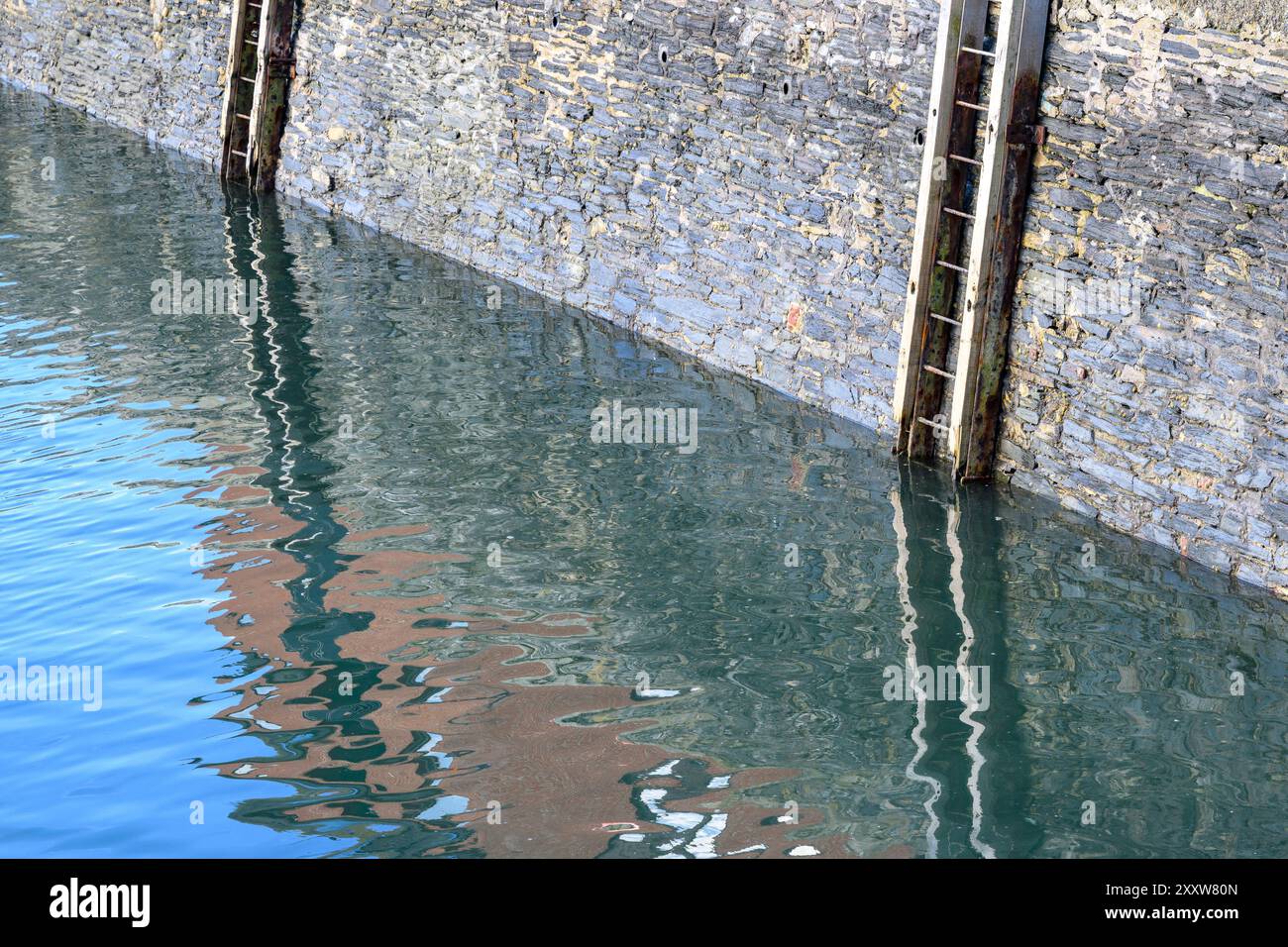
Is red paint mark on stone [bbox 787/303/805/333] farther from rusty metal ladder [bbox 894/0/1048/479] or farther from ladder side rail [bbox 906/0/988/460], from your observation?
ladder side rail [bbox 906/0/988/460]

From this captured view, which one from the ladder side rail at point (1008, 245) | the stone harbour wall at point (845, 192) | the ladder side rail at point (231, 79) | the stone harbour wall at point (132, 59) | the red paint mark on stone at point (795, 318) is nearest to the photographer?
the stone harbour wall at point (845, 192)

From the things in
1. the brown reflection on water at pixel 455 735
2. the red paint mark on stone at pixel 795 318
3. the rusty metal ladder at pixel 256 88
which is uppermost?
the rusty metal ladder at pixel 256 88

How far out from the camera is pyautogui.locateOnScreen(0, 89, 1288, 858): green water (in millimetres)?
7723

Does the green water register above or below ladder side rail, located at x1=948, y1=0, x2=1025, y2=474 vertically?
below

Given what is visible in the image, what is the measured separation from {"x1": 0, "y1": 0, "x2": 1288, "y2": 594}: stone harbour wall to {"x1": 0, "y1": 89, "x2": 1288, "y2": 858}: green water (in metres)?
0.58

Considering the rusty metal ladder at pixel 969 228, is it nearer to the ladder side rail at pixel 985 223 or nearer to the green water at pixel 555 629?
the ladder side rail at pixel 985 223

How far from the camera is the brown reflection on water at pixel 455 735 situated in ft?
24.8

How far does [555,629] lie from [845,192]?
5249 millimetres

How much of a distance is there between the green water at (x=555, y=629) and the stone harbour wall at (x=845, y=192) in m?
0.58

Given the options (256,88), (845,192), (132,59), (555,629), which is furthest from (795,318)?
(132,59)

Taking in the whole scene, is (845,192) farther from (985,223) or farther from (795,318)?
(985,223)

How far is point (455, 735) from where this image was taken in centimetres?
838

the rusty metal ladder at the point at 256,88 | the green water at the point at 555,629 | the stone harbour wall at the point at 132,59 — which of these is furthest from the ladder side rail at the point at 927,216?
the stone harbour wall at the point at 132,59

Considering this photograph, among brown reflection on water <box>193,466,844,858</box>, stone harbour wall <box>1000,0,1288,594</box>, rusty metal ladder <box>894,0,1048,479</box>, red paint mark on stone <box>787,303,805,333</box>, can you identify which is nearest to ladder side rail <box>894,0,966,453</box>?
rusty metal ladder <box>894,0,1048,479</box>
